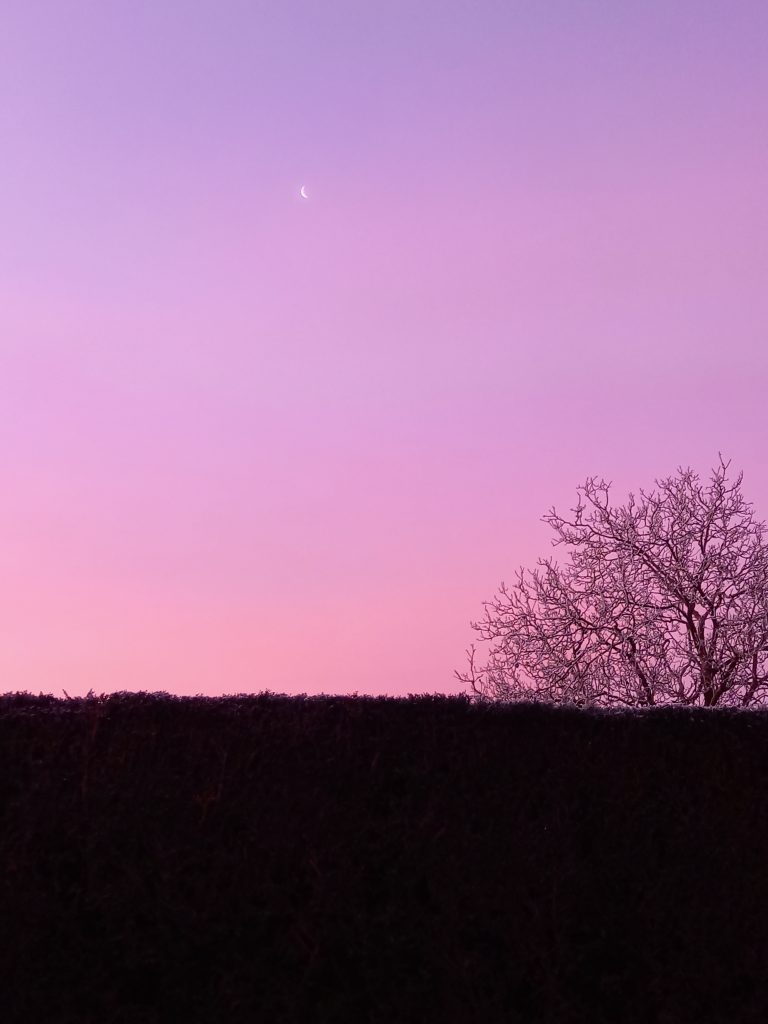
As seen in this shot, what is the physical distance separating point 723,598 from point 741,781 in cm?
1220

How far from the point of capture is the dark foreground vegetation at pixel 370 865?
21.7 feet

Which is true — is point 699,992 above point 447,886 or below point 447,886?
below

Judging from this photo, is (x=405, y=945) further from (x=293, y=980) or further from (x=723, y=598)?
(x=723, y=598)

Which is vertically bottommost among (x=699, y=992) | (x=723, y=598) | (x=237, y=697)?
(x=699, y=992)

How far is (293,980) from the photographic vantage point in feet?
21.9

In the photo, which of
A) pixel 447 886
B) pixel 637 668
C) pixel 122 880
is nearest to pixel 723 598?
pixel 637 668

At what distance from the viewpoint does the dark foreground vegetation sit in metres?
6.61

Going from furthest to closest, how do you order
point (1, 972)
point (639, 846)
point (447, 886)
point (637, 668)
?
point (637, 668) → point (639, 846) → point (447, 886) → point (1, 972)

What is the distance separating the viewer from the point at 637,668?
1927 cm

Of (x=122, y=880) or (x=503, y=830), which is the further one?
(x=503, y=830)

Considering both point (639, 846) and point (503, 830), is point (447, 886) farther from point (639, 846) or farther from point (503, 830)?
point (639, 846)

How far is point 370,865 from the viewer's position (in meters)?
6.95

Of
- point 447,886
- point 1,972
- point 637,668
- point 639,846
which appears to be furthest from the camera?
point 637,668

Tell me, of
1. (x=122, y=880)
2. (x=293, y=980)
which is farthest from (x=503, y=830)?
(x=122, y=880)
